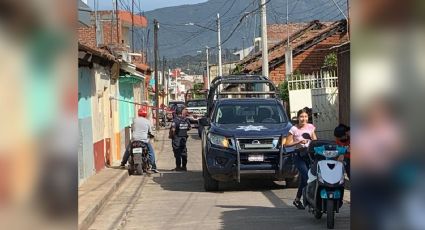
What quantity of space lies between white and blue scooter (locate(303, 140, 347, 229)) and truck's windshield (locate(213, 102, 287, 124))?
16.6 feet

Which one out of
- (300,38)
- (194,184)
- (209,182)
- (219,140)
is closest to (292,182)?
(209,182)

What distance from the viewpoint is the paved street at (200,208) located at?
356 inches

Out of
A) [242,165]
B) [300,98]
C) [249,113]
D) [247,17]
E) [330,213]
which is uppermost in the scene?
[247,17]

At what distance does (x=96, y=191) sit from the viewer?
12211 mm

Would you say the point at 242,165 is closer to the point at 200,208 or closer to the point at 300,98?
the point at 200,208

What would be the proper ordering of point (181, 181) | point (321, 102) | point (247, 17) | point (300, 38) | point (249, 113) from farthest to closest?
point (300, 38) → point (247, 17) → point (321, 102) → point (181, 181) → point (249, 113)

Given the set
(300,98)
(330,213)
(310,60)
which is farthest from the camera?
(310,60)

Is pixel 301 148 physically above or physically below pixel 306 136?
below

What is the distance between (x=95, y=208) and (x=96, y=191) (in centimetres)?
204

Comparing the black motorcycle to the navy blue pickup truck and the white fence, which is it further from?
the white fence

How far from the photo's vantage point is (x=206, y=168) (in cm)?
1259

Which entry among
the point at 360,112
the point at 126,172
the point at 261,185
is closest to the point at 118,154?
the point at 126,172

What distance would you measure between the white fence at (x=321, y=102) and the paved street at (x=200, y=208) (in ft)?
29.3

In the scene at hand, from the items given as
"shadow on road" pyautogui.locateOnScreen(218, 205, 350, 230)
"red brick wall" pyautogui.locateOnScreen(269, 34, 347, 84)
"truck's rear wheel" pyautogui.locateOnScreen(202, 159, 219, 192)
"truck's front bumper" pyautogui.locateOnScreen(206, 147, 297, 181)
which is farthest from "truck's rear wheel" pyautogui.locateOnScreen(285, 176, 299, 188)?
"red brick wall" pyautogui.locateOnScreen(269, 34, 347, 84)
